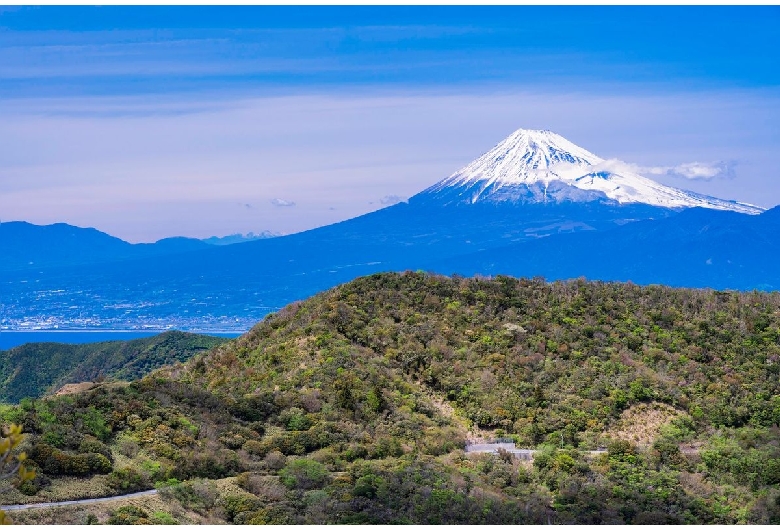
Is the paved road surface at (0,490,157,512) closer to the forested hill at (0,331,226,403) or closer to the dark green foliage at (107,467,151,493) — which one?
the dark green foliage at (107,467,151,493)

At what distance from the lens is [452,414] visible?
130 ft

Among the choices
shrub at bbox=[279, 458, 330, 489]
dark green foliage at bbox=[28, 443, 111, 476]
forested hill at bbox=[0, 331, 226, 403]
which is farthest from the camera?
forested hill at bbox=[0, 331, 226, 403]

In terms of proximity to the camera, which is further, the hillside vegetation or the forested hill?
the forested hill

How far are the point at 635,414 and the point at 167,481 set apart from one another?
61.2ft

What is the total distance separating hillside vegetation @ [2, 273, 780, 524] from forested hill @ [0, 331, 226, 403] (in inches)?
1553

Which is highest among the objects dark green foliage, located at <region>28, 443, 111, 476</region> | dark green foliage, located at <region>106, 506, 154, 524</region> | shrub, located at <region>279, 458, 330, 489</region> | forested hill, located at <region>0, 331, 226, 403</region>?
dark green foliage, located at <region>28, 443, 111, 476</region>

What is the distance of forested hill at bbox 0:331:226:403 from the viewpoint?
85.9 metres

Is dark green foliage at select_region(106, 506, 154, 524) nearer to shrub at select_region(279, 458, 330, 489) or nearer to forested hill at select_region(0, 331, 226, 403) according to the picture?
shrub at select_region(279, 458, 330, 489)

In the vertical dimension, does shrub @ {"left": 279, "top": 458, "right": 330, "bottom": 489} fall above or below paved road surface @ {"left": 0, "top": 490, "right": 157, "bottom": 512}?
below

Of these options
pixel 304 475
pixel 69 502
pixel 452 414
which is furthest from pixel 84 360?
pixel 69 502

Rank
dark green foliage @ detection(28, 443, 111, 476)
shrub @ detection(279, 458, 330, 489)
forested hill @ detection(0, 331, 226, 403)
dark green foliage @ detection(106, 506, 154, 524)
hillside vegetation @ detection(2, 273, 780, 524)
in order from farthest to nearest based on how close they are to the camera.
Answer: forested hill @ detection(0, 331, 226, 403) < shrub @ detection(279, 458, 330, 489) < hillside vegetation @ detection(2, 273, 780, 524) < dark green foliage @ detection(28, 443, 111, 476) < dark green foliage @ detection(106, 506, 154, 524)

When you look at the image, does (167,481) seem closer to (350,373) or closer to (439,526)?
(439,526)

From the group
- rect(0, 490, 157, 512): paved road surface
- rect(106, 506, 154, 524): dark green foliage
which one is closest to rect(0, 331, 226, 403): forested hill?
rect(0, 490, 157, 512): paved road surface

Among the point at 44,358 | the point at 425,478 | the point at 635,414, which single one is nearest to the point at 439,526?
the point at 425,478
